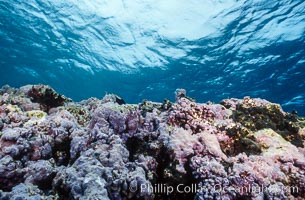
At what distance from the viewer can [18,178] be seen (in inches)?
113

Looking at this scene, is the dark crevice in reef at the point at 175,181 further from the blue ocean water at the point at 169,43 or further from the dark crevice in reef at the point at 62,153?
the blue ocean water at the point at 169,43

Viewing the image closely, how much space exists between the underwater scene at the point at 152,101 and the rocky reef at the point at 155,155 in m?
0.01

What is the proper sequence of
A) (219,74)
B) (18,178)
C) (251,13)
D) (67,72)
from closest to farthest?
(18,178) → (251,13) → (219,74) → (67,72)

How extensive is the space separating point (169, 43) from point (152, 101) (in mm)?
8356

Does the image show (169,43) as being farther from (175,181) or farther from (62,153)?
(175,181)

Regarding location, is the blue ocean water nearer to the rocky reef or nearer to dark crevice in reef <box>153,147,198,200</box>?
the rocky reef

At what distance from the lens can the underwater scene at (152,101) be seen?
2.82 metres

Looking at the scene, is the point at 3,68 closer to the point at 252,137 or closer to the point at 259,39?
the point at 259,39

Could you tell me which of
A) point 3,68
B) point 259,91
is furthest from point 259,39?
point 3,68

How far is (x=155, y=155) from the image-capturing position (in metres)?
3.37

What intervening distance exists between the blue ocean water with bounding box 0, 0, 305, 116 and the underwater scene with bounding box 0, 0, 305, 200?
10cm

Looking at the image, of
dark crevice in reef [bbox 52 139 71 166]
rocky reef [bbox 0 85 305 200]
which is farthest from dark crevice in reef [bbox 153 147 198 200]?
dark crevice in reef [bbox 52 139 71 166]

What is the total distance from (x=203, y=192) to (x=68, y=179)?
1.40 m

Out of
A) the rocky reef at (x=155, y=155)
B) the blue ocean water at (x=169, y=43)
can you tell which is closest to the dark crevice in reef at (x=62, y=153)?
the rocky reef at (x=155, y=155)
